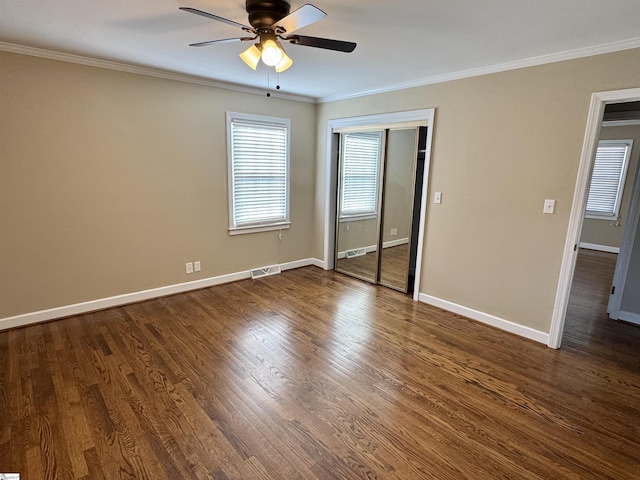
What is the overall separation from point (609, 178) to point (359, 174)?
5549mm

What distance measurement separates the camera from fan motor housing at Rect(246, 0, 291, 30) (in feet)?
6.21

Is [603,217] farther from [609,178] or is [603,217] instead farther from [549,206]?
[549,206]

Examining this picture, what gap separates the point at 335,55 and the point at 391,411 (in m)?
2.83

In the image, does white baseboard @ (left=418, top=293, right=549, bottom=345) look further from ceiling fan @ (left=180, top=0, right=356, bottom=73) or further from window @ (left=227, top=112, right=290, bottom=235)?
ceiling fan @ (left=180, top=0, right=356, bottom=73)

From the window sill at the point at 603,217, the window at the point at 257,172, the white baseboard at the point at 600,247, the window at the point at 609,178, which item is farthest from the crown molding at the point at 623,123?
the window at the point at 257,172

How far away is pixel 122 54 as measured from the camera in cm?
298

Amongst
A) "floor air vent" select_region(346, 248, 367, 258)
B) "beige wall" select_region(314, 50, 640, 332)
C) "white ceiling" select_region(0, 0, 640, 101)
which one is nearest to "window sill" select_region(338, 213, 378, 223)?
"floor air vent" select_region(346, 248, 367, 258)

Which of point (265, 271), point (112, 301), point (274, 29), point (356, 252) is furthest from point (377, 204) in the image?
point (112, 301)

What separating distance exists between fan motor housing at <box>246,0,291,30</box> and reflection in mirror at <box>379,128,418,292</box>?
2363 millimetres

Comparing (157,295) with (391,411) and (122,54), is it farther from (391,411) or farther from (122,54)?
(391,411)

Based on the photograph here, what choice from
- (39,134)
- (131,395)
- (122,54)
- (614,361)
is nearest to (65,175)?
(39,134)

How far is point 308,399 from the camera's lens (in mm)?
2287

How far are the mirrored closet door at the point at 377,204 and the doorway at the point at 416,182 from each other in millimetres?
68

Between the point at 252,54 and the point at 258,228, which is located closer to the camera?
the point at 252,54
